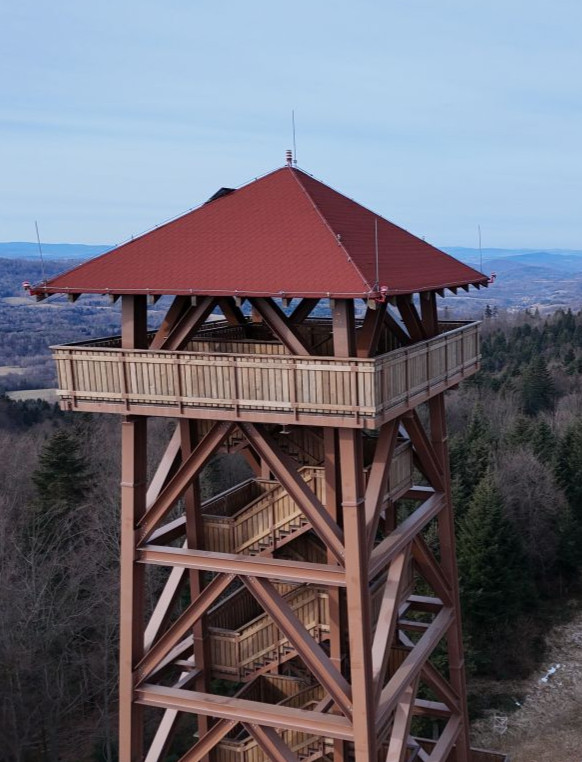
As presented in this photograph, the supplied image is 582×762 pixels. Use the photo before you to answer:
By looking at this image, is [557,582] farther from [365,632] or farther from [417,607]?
[365,632]

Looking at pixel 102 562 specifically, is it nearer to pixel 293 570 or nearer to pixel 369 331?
pixel 293 570

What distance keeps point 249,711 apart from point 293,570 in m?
3.24

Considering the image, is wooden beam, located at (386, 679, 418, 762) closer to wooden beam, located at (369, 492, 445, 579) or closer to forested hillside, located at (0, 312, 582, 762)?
wooden beam, located at (369, 492, 445, 579)

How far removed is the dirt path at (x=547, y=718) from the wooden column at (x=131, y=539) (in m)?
20.2

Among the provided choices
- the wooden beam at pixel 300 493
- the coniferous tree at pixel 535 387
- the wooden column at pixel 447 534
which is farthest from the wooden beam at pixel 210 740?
the coniferous tree at pixel 535 387

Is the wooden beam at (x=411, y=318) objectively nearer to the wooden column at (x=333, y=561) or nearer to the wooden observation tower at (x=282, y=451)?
the wooden observation tower at (x=282, y=451)

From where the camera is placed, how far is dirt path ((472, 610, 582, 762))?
30078mm

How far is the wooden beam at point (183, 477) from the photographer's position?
14695 millimetres

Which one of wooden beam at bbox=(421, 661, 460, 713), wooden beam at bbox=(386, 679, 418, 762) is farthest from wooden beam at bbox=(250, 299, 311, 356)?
wooden beam at bbox=(421, 661, 460, 713)

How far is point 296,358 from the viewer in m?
13.0

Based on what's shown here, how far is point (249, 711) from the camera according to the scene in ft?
48.7

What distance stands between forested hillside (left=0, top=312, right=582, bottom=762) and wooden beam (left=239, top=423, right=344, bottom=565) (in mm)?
16725

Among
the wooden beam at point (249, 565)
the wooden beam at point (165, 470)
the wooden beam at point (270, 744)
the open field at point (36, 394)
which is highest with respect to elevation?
the wooden beam at point (165, 470)

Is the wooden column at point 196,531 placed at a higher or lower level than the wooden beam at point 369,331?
lower
